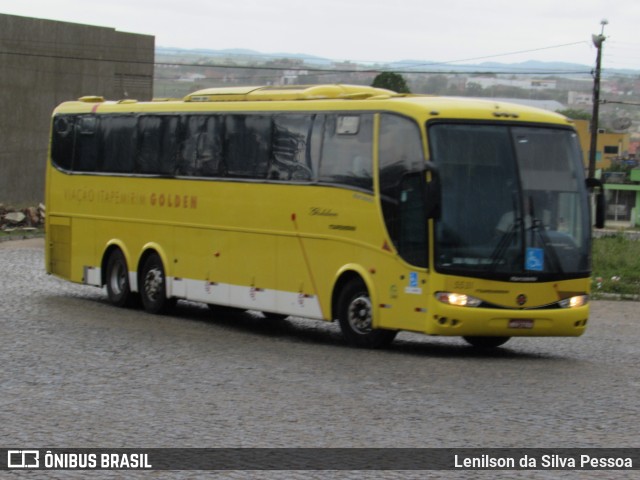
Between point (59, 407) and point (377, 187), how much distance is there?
6.58 m

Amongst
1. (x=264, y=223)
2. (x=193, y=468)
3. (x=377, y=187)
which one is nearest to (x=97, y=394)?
(x=193, y=468)

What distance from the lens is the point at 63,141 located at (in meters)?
24.9

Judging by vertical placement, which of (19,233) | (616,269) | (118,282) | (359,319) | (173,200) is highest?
(173,200)

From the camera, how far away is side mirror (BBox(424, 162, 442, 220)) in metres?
15.8

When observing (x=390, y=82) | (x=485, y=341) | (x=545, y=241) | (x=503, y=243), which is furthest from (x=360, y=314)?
(x=390, y=82)

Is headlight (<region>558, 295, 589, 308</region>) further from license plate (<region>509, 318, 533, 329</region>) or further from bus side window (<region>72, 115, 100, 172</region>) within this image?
bus side window (<region>72, 115, 100, 172</region>)

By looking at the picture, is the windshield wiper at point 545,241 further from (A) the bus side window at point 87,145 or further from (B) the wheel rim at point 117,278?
(A) the bus side window at point 87,145

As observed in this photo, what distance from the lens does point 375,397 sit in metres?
12.3

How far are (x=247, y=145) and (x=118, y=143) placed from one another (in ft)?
13.7

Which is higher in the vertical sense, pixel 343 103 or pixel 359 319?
pixel 343 103

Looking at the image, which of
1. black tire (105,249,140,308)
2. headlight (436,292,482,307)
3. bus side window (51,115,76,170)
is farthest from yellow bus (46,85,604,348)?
bus side window (51,115,76,170)

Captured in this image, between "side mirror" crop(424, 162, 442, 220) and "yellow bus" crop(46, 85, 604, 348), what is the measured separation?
19 mm

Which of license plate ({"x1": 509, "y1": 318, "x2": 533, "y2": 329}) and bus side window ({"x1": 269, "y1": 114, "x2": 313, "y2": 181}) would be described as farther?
bus side window ({"x1": 269, "y1": 114, "x2": 313, "y2": 181})

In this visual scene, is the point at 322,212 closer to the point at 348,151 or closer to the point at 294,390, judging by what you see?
the point at 348,151
